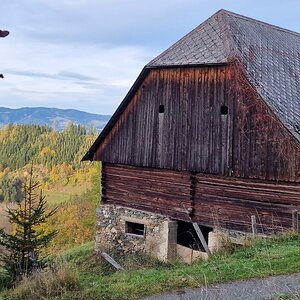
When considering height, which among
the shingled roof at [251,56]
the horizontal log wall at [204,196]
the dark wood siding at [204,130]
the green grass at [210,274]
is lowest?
the green grass at [210,274]

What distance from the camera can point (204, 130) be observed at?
12.7 meters

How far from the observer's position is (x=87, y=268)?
14508 millimetres

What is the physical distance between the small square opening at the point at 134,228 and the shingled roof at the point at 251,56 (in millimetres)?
2564

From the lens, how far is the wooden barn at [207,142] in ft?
37.8

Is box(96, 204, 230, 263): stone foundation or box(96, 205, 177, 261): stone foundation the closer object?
box(96, 204, 230, 263): stone foundation

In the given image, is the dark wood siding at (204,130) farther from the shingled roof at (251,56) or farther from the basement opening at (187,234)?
the basement opening at (187,234)

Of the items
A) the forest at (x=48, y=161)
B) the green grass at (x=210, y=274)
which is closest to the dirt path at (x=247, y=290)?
the green grass at (x=210, y=274)

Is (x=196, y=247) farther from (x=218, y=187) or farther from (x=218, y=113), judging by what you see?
(x=218, y=113)

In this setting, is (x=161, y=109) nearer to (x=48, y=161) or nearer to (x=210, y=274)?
(x=210, y=274)

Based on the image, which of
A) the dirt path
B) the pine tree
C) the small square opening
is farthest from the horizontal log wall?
the dirt path

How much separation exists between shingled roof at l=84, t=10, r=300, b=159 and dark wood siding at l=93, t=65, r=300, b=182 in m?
0.25

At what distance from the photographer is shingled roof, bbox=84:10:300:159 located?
11.8 meters

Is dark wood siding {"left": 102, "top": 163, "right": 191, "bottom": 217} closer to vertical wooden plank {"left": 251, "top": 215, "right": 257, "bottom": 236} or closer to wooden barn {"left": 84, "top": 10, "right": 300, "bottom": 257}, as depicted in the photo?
wooden barn {"left": 84, "top": 10, "right": 300, "bottom": 257}

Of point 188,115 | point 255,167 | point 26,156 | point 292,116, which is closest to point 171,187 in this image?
point 188,115
